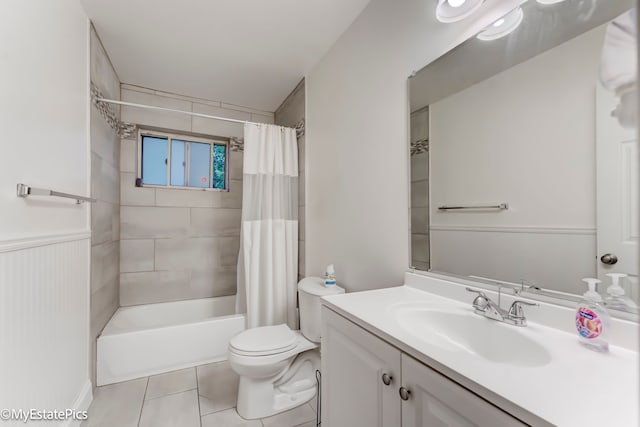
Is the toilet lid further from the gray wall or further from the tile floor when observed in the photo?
the gray wall

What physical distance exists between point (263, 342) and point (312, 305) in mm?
357

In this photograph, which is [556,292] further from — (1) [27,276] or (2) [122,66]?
(2) [122,66]

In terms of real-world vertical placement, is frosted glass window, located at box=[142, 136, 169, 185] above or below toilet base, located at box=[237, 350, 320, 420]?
above

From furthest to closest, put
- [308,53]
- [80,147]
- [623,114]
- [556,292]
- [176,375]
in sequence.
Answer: [308,53]
[176,375]
[80,147]
[556,292]
[623,114]

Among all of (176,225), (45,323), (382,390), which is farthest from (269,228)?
(382,390)

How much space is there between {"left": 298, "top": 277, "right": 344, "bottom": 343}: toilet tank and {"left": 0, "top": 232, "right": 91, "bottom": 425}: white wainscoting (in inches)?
48.1

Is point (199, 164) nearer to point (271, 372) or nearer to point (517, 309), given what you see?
point (271, 372)

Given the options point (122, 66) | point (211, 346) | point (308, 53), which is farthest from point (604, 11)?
point (122, 66)

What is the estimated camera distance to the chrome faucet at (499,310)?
88 cm

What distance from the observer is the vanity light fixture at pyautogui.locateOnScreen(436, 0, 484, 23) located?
1.04 metres

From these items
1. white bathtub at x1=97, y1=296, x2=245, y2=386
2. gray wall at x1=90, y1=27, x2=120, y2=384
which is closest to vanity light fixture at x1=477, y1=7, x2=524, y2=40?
gray wall at x1=90, y1=27, x2=120, y2=384

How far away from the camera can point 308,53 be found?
7.02 ft

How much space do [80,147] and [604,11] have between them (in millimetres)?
2309

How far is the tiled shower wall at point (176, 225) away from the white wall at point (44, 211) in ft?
3.19
